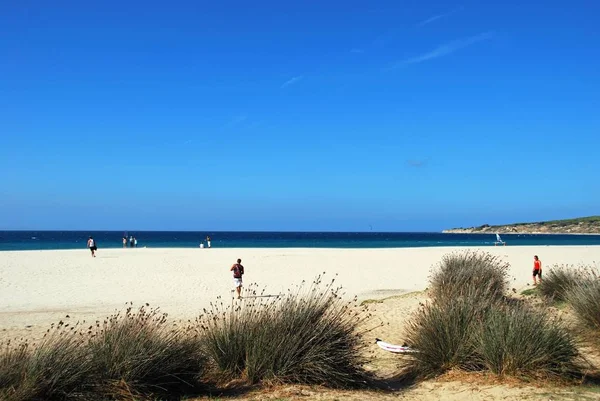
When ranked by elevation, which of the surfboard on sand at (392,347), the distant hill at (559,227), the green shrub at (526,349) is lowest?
the surfboard on sand at (392,347)

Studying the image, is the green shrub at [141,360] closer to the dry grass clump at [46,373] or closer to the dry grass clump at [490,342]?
the dry grass clump at [46,373]

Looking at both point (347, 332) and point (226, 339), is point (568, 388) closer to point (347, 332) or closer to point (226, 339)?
point (347, 332)

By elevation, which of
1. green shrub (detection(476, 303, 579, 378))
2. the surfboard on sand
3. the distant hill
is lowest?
the surfboard on sand

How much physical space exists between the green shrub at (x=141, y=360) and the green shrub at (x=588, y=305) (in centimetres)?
676

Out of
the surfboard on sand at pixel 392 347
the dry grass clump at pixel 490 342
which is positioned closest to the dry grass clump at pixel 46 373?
the dry grass clump at pixel 490 342

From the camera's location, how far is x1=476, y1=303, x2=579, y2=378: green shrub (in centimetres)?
706

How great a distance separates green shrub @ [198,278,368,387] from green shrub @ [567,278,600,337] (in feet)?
15.2

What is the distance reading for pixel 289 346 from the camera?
6.86 metres

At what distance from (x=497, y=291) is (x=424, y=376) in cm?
678

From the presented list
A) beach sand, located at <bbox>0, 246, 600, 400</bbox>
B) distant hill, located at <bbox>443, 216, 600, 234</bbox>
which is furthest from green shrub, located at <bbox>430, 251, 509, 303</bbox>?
distant hill, located at <bbox>443, 216, 600, 234</bbox>

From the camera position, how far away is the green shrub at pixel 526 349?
7059mm

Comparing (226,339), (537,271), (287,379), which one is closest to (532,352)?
(287,379)

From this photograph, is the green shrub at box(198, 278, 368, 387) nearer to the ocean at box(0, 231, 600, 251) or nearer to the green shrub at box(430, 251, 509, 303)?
the green shrub at box(430, 251, 509, 303)

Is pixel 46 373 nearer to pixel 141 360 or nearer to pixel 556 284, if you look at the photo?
pixel 141 360
